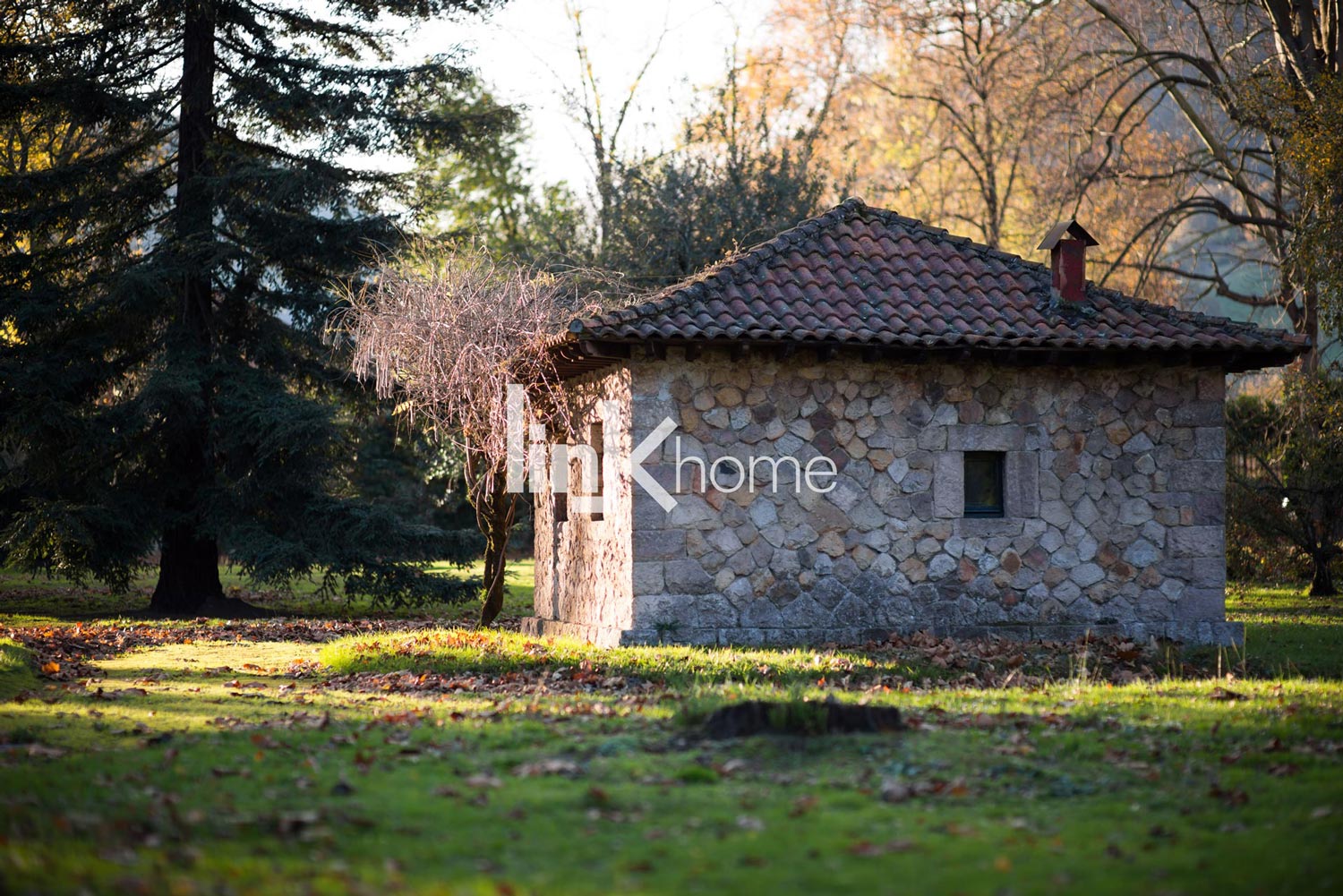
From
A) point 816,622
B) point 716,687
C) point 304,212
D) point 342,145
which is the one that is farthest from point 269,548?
point 716,687

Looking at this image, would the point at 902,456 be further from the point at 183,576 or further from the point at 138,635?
the point at 183,576

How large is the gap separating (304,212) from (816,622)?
12063 mm

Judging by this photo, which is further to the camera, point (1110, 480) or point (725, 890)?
point (1110, 480)

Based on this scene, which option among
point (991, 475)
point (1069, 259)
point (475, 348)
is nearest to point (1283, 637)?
point (991, 475)

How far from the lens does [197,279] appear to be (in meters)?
20.4

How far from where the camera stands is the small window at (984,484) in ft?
43.6

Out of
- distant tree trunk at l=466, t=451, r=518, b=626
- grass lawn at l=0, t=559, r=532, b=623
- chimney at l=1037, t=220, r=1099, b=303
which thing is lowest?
grass lawn at l=0, t=559, r=532, b=623

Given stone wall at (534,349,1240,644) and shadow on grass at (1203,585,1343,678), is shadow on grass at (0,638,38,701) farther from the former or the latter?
shadow on grass at (1203,585,1343,678)

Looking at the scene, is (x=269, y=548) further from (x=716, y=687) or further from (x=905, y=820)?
(x=905, y=820)

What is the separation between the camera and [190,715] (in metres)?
8.78

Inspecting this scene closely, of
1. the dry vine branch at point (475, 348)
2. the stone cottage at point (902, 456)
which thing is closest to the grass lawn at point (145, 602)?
the dry vine branch at point (475, 348)

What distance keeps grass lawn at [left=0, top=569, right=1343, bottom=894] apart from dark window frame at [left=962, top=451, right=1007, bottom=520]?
9.06 feet

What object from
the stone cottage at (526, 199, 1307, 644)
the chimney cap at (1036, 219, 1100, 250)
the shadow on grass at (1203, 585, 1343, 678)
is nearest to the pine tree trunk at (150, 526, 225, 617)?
the stone cottage at (526, 199, 1307, 644)

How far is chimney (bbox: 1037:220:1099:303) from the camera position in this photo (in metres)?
13.7
